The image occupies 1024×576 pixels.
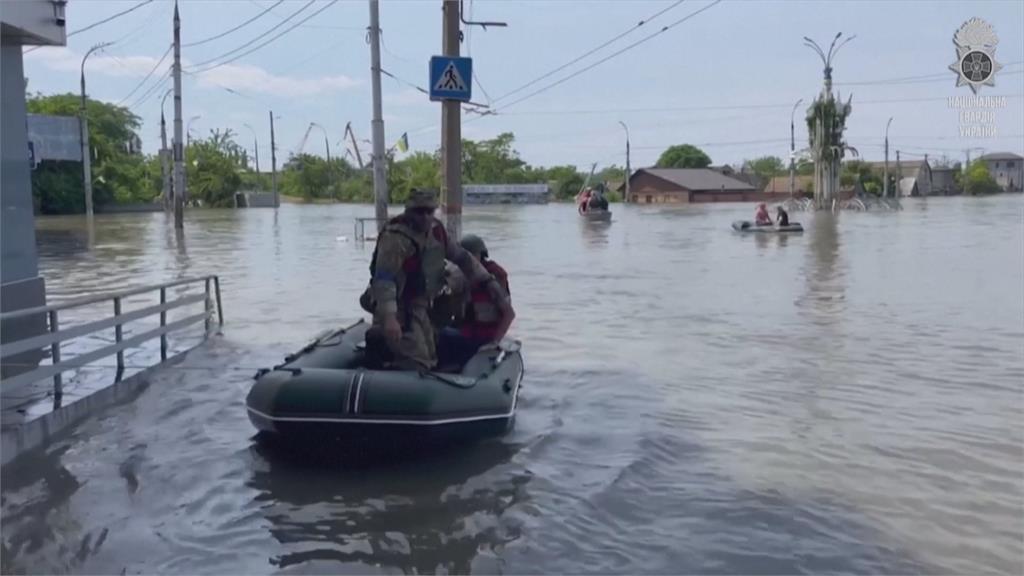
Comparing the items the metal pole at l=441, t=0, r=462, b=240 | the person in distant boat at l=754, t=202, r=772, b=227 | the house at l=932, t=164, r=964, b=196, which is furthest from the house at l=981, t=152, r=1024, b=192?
the metal pole at l=441, t=0, r=462, b=240

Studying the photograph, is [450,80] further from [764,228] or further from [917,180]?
[917,180]

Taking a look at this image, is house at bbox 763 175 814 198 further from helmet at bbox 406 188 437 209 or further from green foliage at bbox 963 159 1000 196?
helmet at bbox 406 188 437 209

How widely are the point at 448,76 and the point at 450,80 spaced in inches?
1.9

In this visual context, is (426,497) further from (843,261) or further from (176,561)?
(843,261)

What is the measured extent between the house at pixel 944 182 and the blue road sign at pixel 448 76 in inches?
4877

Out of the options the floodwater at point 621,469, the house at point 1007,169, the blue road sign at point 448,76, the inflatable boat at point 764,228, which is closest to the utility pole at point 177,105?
the inflatable boat at point 764,228

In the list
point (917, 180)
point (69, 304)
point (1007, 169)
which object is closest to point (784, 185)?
point (917, 180)

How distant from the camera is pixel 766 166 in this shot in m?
163

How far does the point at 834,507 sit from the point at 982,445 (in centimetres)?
231

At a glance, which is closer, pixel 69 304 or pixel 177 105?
pixel 69 304

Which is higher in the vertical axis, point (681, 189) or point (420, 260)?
point (681, 189)

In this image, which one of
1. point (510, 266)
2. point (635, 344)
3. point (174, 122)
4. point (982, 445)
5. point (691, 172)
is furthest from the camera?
point (691, 172)

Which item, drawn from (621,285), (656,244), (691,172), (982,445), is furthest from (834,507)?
(691,172)

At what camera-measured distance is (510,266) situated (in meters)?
26.6
